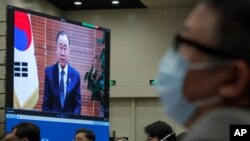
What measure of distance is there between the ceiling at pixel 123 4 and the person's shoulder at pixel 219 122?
11.8 meters

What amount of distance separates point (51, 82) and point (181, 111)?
19.9 ft

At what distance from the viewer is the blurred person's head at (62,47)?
7.40 meters

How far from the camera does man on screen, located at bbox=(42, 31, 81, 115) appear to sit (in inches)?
280

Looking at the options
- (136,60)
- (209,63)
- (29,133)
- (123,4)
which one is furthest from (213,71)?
(136,60)

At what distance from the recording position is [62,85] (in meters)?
7.32

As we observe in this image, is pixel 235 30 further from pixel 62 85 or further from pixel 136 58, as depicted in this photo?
pixel 136 58

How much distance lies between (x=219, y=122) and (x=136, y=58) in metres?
12.5

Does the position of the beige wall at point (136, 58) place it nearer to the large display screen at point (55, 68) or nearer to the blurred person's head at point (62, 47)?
the large display screen at point (55, 68)

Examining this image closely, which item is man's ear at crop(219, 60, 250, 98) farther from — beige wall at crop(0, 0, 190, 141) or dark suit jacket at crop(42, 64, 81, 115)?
beige wall at crop(0, 0, 190, 141)

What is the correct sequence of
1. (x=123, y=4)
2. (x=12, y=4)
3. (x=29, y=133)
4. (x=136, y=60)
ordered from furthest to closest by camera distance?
(x=136, y=60) → (x=123, y=4) → (x=12, y=4) → (x=29, y=133)

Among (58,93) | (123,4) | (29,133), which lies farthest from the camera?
(123,4)

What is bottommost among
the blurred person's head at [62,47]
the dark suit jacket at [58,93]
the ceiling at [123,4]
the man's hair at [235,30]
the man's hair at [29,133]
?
the man's hair at [29,133]

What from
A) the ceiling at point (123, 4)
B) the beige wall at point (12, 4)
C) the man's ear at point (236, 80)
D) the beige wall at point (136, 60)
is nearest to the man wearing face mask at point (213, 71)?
the man's ear at point (236, 80)

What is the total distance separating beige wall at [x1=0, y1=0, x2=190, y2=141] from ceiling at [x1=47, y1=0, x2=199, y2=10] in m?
0.16
